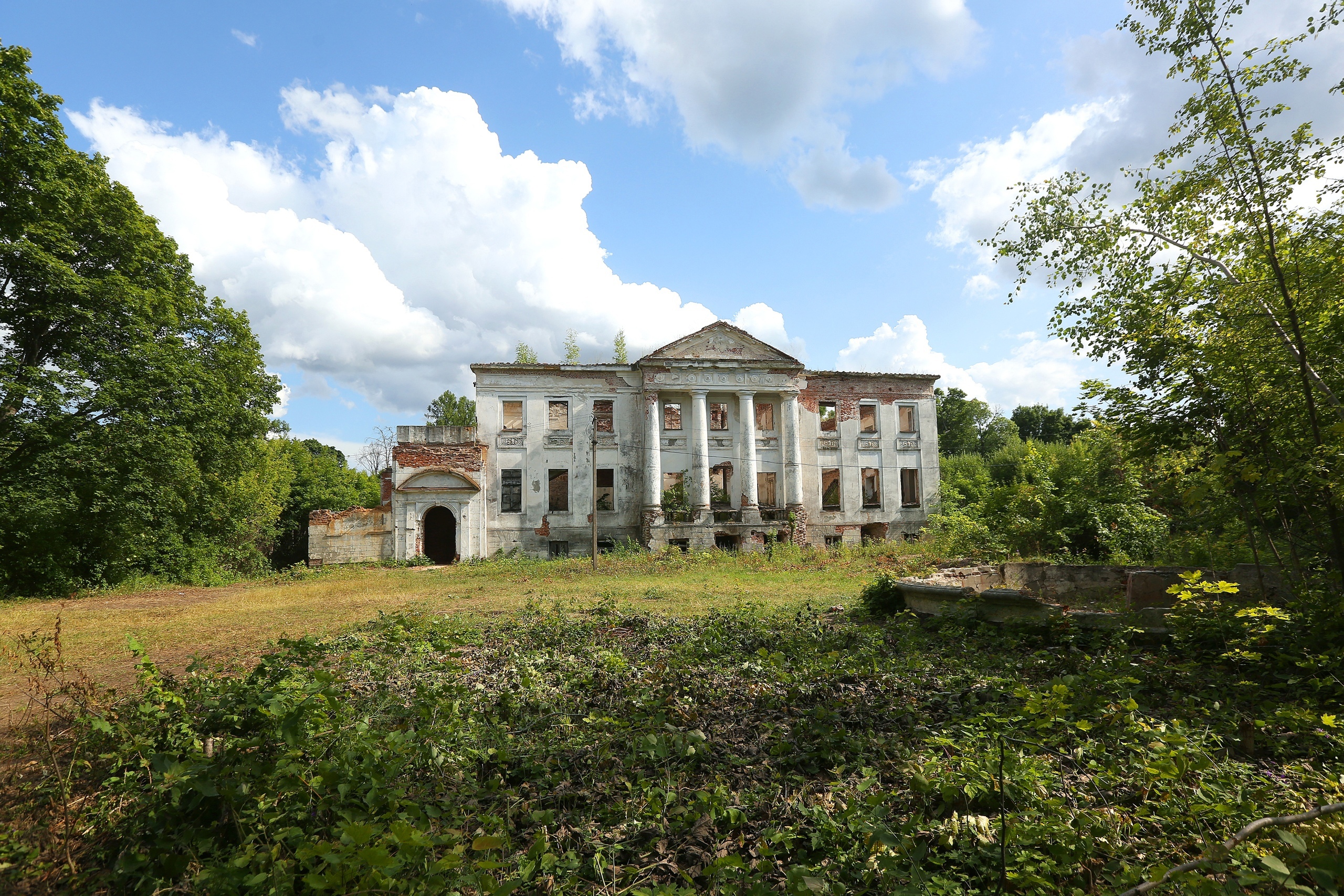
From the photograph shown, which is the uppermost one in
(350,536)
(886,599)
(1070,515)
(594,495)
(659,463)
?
(659,463)

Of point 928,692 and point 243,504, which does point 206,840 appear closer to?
point 928,692

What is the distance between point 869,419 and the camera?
1086 inches

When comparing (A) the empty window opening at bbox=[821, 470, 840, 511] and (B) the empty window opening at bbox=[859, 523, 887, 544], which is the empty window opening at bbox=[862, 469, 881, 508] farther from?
(A) the empty window opening at bbox=[821, 470, 840, 511]

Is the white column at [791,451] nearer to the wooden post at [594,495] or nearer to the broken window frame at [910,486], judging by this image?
the broken window frame at [910,486]

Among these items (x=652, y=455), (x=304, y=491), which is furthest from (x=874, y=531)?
(x=304, y=491)

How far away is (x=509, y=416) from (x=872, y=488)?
52.7 ft

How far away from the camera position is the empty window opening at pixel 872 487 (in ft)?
89.4

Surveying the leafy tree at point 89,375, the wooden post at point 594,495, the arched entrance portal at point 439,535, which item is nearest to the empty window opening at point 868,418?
the wooden post at point 594,495

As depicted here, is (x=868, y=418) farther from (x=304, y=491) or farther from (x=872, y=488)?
(x=304, y=491)

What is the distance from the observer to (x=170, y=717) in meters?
4.13

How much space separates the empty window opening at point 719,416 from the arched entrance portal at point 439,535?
11.5 meters

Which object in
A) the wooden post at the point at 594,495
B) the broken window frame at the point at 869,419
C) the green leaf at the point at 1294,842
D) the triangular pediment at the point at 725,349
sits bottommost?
the green leaf at the point at 1294,842

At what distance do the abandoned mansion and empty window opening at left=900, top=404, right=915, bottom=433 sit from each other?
10.5 inches

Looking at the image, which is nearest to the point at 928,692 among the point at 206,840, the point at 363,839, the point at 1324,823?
the point at 1324,823
